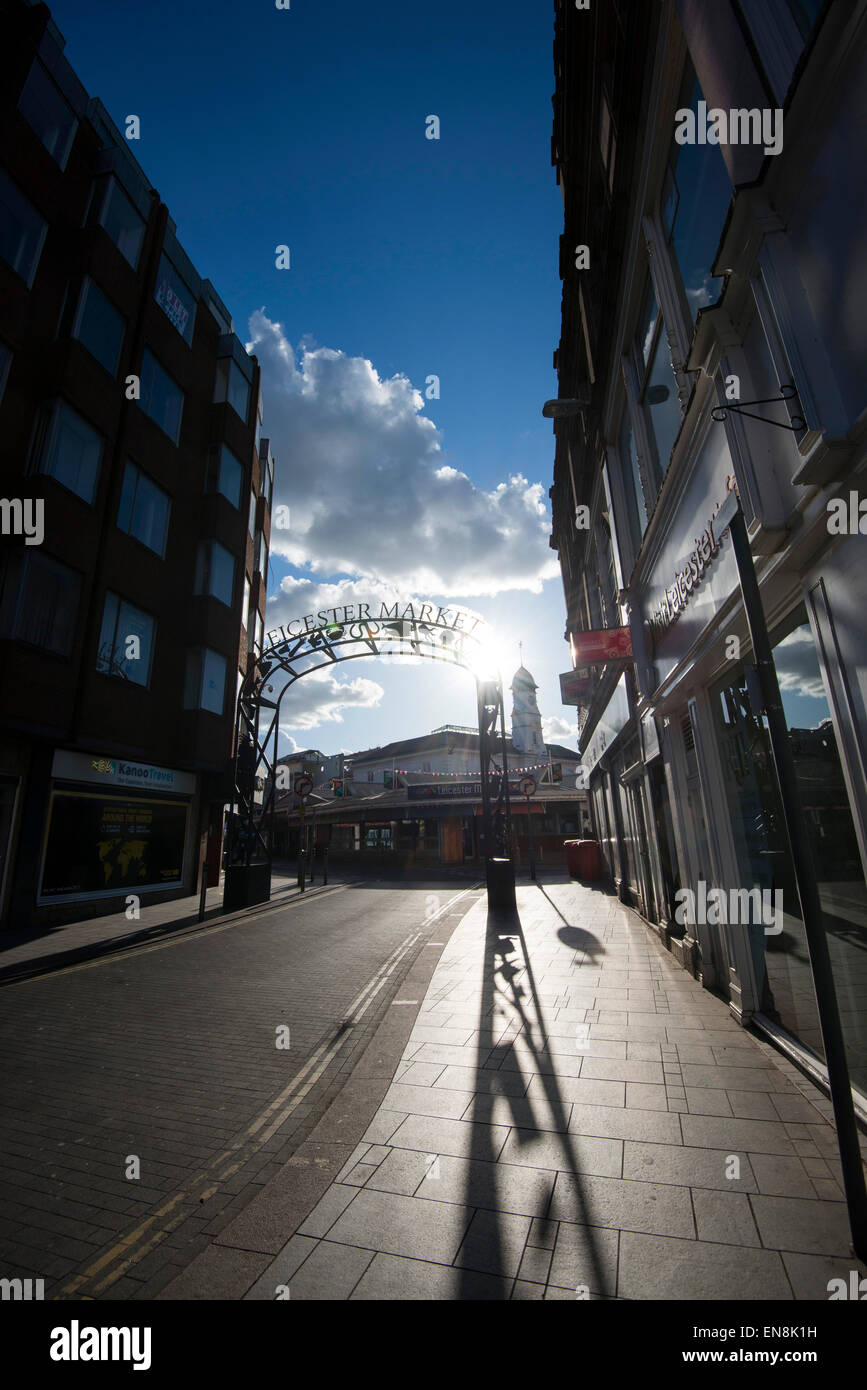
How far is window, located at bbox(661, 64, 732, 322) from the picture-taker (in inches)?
214

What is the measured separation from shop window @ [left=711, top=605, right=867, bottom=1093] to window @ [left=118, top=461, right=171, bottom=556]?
50.7 ft

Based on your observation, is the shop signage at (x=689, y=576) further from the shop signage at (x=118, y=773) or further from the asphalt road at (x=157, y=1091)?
the shop signage at (x=118, y=773)

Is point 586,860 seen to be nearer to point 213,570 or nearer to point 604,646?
point 604,646

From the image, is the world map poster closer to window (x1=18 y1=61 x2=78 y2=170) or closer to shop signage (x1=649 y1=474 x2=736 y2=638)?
shop signage (x1=649 y1=474 x2=736 y2=638)

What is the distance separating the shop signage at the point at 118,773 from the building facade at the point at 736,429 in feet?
40.9

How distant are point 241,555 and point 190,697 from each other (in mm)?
5818

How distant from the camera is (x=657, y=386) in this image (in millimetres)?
7953

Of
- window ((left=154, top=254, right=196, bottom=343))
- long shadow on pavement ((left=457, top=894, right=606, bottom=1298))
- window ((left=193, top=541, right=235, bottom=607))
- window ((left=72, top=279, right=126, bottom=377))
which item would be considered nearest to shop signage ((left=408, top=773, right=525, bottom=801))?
window ((left=193, top=541, right=235, bottom=607))

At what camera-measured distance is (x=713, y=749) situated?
6.39m

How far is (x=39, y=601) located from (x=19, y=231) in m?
8.47

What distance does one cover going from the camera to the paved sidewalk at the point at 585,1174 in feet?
8.28

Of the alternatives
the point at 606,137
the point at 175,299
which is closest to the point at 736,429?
the point at 606,137

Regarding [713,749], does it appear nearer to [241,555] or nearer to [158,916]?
[158,916]

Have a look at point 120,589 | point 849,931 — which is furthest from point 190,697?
point 849,931
